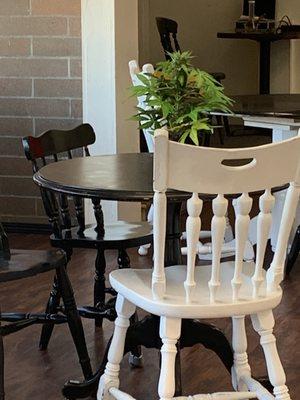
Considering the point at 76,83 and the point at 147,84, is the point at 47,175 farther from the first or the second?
the point at 76,83

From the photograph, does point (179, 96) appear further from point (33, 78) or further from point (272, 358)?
point (33, 78)

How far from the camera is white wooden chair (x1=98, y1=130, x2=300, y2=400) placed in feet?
6.63

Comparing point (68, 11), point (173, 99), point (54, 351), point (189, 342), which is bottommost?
point (54, 351)

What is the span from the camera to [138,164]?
279 centimetres

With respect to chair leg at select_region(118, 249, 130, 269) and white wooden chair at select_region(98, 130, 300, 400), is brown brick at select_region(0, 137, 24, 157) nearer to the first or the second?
chair leg at select_region(118, 249, 130, 269)

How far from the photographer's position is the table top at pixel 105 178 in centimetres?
225

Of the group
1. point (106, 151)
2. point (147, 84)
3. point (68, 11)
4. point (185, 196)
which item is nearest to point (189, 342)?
point (185, 196)

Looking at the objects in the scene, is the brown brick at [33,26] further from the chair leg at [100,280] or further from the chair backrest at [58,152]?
the chair leg at [100,280]

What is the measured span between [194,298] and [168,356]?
0.55 feet

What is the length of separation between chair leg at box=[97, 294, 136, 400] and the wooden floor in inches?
11.2

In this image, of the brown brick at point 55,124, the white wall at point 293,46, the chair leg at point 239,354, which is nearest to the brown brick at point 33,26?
the brown brick at point 55,124

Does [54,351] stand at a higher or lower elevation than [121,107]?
lower

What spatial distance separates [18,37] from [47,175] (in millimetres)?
2472

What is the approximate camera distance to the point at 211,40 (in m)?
9.48
